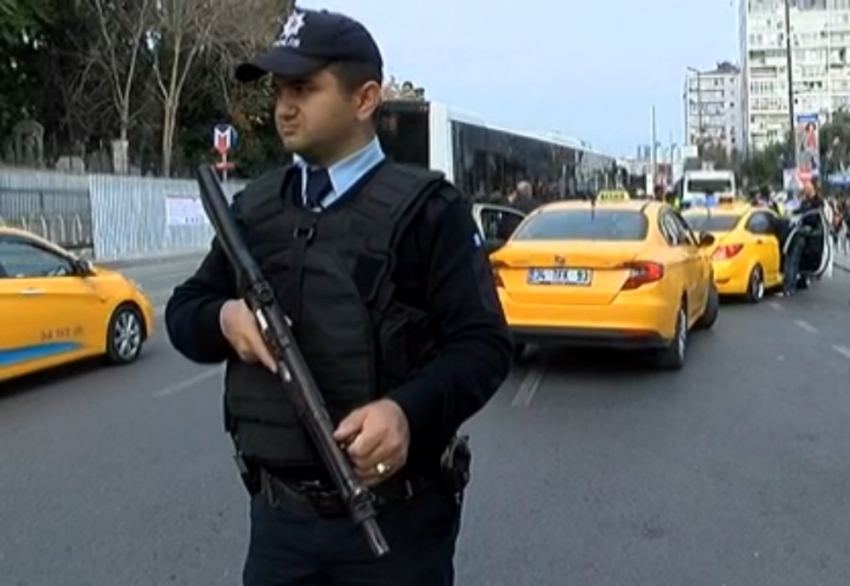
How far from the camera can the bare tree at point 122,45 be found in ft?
120

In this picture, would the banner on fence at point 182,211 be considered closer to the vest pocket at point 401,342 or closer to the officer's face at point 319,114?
the officer's face at point 319,114

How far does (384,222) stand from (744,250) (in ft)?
44.3

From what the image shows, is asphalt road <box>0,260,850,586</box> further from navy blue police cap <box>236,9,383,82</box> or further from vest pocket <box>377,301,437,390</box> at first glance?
navy blue police cap <box>236,9,383,82</box>

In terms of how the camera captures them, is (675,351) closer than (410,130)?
Yes

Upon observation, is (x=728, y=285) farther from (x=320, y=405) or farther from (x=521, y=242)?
(x=320, y=405)

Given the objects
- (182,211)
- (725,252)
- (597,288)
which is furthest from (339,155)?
(182,211)

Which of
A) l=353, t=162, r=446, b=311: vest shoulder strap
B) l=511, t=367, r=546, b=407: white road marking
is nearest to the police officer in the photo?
l=353, t=162, r=446, b=311: vest shoulder strap

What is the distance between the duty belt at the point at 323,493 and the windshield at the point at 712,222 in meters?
13.7

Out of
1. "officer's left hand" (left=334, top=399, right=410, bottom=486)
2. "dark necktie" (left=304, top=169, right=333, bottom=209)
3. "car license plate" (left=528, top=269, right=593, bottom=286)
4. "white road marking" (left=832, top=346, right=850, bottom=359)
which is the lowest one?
"white road marking" (left=832, top=346, right=850, bottom=359)

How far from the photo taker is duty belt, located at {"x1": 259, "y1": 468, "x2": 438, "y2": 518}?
210cm

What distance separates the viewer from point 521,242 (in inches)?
367

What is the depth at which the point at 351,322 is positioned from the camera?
2014 millimetres

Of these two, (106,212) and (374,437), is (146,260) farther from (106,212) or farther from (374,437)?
(374,437)

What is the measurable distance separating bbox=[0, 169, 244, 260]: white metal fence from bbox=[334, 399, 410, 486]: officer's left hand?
20.3m
